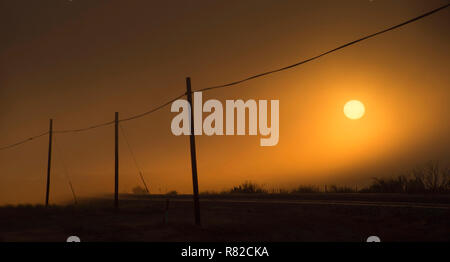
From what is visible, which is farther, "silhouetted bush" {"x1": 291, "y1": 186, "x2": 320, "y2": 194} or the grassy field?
"silhouetted bush" {"x1": 291, "y1": 186, "x2": 320, "y2": 194}

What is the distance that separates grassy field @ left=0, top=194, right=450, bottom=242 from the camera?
19.0 m

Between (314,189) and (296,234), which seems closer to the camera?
(296,234)

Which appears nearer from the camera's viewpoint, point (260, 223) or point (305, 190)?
point (260, 223)

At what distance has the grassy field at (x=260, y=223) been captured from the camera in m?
19.0

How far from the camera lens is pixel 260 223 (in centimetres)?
2255

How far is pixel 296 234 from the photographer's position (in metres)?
19.4

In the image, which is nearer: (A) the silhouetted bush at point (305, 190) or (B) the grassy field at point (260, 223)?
(B) the grassy field at point (260, 223)
